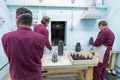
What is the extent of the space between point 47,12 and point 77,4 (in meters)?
0.89

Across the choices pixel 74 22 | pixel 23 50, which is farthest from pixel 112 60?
pixel 23 50

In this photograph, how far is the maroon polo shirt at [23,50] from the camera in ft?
3.78

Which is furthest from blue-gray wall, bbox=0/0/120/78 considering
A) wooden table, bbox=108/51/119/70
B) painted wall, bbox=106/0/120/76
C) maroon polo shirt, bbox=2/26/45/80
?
maroon polo shirt, bbox=2/26/45/80

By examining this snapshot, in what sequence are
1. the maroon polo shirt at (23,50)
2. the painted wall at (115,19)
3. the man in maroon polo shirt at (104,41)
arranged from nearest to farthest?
the maroon polo shirt at (23,50), the man in maroon polo shirt at (104,41), the painted wall at (115,19)

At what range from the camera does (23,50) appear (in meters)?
1.18

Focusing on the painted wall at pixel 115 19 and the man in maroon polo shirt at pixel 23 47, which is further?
the painted wall at pixel 115 19

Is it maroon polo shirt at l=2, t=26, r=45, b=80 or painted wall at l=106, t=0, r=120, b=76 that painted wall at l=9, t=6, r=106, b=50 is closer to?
painted wall at l=106, t=0, r=120, b=76

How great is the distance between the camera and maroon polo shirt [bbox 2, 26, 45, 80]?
1153 millimetres

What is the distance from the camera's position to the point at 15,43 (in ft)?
3.76

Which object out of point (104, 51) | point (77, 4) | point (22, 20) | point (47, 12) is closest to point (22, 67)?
point (22, 20)

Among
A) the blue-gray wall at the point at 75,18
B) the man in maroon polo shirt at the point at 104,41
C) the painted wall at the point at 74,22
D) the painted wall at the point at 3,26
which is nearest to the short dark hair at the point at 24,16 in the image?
the man in maroon polo shirt at the point at 104,41

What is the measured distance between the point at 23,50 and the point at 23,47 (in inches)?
1.1

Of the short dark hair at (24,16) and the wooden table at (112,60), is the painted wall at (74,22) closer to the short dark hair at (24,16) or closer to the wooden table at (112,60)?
the wooden table at (112,60)

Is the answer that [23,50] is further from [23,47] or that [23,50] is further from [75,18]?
[75,18]
